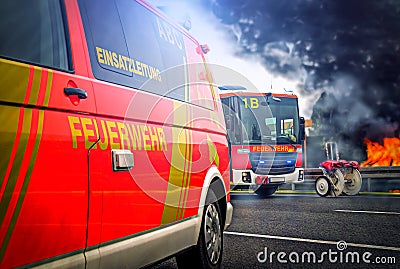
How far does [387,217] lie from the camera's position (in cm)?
861

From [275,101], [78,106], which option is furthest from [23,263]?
[275,101]

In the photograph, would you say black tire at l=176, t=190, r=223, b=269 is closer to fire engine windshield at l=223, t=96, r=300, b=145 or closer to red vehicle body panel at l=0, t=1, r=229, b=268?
red vehicle body panel at l=0, t=1, r=229, b=268

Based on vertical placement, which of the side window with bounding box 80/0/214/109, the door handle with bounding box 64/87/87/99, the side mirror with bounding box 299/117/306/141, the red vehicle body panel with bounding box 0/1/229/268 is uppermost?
the side mirror with bounding box 299/117/306/141

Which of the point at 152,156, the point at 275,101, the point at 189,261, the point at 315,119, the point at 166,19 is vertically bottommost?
the point at 189,261

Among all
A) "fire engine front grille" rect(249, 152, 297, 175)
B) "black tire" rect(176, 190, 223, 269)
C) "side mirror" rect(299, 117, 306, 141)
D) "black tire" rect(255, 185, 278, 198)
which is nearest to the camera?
"black tire" rect(176, 190, 223, 269)

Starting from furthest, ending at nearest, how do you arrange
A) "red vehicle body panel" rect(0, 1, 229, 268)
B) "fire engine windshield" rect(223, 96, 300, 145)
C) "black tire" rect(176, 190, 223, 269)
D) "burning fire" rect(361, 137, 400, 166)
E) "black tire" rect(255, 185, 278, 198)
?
1. "burning fire" rect(361, 137, 400, 166)
2. "black tire" rect(255, 185, 278, 198)
3. "fire engine windshield" rect(223, 96, 300, 145)
4. "black tire" rect(176, 190, 223, 269)
5. "red vehicle body panel" rect(0, 1, 229, 268)

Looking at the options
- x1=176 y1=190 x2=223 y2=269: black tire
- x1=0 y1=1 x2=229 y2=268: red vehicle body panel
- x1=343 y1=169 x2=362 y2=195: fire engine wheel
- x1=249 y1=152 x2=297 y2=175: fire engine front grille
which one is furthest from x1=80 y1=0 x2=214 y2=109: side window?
x1=343 y1=169 x2=362 y2=195: fire engine wheel

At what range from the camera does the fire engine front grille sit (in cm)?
1466

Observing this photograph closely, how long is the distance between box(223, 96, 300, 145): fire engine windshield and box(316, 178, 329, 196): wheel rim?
1824mm

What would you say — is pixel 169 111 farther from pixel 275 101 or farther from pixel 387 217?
pixel 275 101

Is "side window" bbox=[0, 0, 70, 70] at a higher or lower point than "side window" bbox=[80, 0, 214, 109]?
lower

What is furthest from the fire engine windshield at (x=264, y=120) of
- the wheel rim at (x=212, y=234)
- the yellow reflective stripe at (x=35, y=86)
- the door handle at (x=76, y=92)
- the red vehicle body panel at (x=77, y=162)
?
the yellow reflective stripe at (x=35, y=86)

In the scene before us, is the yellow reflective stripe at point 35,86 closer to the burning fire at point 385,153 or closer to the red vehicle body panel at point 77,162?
the red vehicle body panel at point 77,162

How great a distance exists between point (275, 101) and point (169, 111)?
1229 cm
